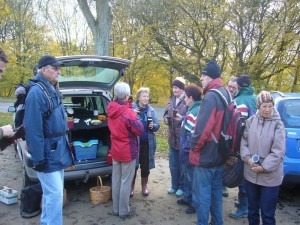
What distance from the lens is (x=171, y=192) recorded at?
15.9ft

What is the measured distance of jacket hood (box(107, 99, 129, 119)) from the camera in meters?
3.79

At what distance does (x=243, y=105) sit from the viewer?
4184mm

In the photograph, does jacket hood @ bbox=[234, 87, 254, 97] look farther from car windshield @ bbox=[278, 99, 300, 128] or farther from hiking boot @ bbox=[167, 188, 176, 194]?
hiking boot @ bbox=[167, 188, 176, 194]

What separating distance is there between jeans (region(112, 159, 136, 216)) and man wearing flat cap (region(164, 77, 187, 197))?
3.03 ft

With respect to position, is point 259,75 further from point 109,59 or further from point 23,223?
point 23,223

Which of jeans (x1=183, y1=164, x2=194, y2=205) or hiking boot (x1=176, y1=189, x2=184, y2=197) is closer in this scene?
jeans (x1=183, y1=164, x2=194, y2=205)

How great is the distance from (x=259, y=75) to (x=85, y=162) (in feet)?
39.3

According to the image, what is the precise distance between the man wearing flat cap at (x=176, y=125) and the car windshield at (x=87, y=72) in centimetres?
104

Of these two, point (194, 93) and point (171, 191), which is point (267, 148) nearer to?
point (194, 93)

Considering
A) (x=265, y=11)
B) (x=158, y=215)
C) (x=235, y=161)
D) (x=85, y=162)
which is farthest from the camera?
(x=265, y=11)

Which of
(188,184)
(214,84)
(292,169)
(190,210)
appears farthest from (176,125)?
(292,169)

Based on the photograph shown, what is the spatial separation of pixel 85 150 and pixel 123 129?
107 centimetres

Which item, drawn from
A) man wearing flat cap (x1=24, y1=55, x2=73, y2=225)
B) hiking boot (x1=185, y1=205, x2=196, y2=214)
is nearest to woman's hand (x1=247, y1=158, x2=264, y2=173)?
hiking boot (x1=185, y1=205, x2=196, y2=214)

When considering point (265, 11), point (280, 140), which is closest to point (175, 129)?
point (280, 140)
